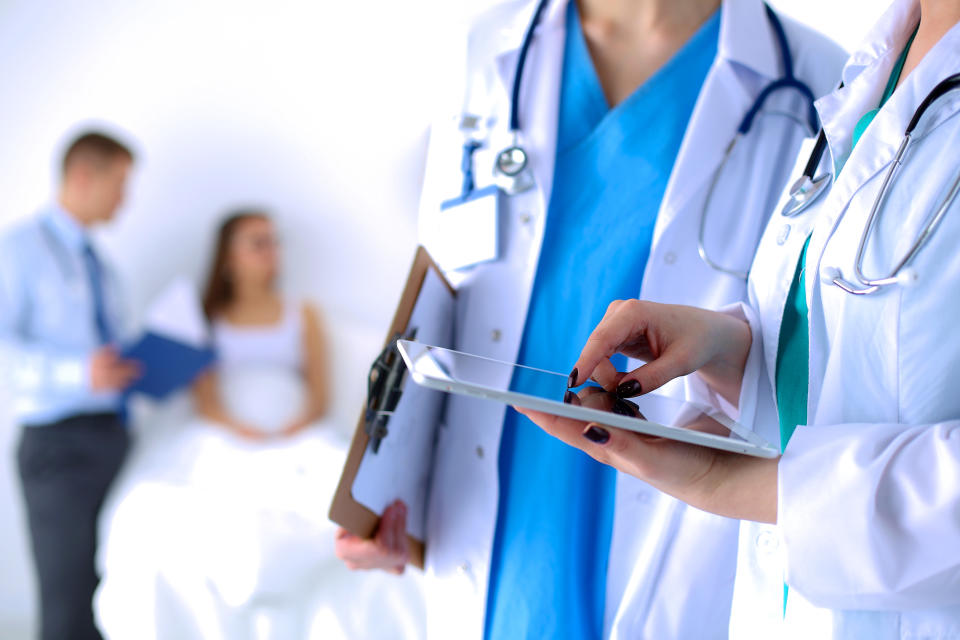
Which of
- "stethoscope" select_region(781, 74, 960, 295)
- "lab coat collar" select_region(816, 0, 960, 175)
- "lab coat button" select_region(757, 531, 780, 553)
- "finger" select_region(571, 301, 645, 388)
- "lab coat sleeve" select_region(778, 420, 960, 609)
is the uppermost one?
"lab coat collar" select_region(816, 0, 960, 175)

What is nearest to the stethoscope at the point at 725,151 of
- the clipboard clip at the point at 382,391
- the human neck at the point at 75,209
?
the clipboard clip at the point at 382,391

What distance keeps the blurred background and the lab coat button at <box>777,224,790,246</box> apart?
204cm

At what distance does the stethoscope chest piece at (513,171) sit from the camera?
997 mm

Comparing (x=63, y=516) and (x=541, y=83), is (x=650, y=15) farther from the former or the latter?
(x=63, y=516)

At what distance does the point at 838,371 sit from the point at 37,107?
10.4 ft

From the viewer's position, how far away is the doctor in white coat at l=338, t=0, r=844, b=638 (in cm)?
89

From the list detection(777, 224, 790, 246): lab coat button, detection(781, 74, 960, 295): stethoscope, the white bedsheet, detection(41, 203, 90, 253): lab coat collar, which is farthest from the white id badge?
detection(41, 203, 90, 253): lab coat collar

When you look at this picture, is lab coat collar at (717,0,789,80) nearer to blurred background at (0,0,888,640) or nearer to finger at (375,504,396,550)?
finger at (375,504,396,550)

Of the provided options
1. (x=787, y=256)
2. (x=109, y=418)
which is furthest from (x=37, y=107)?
(x=787, y=256)

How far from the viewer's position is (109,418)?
2457 millimetres

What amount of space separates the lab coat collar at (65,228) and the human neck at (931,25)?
102 inches

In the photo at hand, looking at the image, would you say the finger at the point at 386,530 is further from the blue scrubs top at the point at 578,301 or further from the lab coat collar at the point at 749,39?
the lab coat collar at the point at 749,39

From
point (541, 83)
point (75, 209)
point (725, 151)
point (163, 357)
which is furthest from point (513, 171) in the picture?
point (75, 209)

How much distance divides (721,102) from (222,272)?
2431 millimetres
